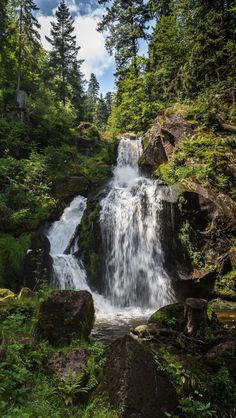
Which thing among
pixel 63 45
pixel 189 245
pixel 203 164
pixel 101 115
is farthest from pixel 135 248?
pixel 101 115

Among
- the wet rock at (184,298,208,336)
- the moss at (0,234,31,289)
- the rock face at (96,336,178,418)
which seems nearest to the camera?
the rock face at (96,336,178,418)

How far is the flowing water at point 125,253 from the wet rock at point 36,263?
1.88 ft

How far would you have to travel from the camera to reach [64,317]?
20.5ft

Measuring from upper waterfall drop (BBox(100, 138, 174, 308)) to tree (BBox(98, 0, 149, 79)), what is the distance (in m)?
21.0

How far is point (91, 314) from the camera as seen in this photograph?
675 cm

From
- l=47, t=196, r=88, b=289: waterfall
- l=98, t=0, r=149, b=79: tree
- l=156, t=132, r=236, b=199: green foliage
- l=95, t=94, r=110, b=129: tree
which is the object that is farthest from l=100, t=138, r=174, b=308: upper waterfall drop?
l=95, t=94, r=110, b=129: tree

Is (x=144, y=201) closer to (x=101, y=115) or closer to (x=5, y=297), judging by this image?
(x=5, y=297)

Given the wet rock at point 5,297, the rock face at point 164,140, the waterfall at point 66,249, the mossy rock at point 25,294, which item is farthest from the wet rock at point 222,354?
the rock face at point 164,140

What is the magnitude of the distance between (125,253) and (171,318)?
316 inches

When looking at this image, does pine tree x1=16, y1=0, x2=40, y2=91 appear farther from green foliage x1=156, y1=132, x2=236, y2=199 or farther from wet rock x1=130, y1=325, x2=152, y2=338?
wet rock x1=130, y1=325, x2=152, y2=338

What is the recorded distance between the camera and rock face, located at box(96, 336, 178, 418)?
412cm

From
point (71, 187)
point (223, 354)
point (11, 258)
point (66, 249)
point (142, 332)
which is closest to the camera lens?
point (223, 354)

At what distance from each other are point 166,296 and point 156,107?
671 inches

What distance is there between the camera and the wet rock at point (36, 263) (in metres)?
12.7
